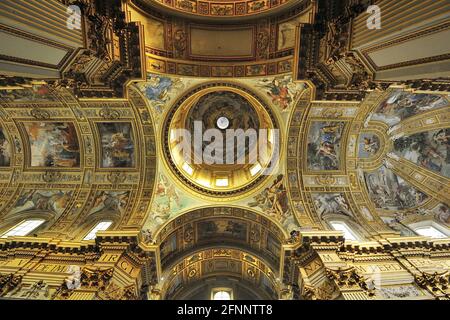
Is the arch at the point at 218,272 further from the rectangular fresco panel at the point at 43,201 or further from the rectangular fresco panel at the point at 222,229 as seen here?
the rectangular fresco panel at the point at 43,201

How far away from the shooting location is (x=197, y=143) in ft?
58.9

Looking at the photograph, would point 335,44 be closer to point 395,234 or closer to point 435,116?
point 395,234

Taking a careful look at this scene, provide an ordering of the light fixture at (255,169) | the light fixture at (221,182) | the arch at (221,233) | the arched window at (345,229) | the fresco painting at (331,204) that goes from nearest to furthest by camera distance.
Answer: the arched window at (345,229)
the arch at (221,233)
the fresco painting at (331,204)
the light fixture at (255,169)
the light fixture at (221,182)

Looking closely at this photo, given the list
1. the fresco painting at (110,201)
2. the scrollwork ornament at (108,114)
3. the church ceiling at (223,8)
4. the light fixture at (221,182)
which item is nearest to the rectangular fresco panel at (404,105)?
the church ceiling at (223,8)

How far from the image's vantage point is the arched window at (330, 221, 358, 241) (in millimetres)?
12641

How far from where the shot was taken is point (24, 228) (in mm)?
13195

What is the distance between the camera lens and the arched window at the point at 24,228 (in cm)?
1271

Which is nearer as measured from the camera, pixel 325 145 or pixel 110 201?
pixel 110 201

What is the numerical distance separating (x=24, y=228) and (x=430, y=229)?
19.5 metres

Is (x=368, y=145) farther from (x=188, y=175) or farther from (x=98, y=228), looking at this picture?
(x=98, y=228)

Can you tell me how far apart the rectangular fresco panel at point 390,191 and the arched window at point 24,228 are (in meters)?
16.9

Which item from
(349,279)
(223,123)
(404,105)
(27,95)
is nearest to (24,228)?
(27,95)

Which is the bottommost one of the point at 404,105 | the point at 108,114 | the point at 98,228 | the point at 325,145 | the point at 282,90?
the point at 98,228
